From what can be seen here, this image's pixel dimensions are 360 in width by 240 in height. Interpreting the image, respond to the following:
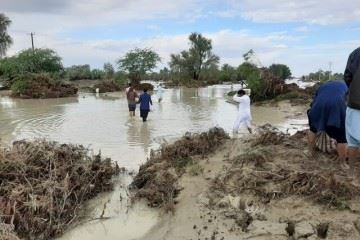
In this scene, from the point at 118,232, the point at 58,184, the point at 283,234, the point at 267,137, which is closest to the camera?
the point at 283,234

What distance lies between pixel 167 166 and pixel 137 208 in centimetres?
141

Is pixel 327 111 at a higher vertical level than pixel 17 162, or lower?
higher

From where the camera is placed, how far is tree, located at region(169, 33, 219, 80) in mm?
66625

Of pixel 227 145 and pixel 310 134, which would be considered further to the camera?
pixel 227 145

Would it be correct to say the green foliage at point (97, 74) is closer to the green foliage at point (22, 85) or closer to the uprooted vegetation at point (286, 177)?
the green foliage at point (22, 85)

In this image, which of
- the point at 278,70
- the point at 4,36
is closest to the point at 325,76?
the point at 278,70

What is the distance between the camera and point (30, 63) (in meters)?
47.7

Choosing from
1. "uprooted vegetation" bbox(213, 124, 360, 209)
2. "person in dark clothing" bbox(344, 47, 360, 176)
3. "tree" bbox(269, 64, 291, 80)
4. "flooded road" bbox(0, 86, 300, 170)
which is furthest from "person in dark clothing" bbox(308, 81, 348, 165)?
"tree" bbox(269, 64, 291, 80)

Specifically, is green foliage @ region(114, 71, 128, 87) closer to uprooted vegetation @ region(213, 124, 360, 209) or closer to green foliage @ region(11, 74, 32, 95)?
green foliage @ region(11, 74, 32, 95)

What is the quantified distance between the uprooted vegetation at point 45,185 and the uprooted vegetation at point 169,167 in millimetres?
751

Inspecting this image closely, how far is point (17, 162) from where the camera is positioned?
705 cm

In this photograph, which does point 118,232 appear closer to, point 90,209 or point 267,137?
point 90,209

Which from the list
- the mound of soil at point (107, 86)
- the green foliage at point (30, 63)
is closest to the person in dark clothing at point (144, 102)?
the mound of soil at point (107, 86)

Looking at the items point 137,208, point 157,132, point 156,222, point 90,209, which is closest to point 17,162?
point 90,209
